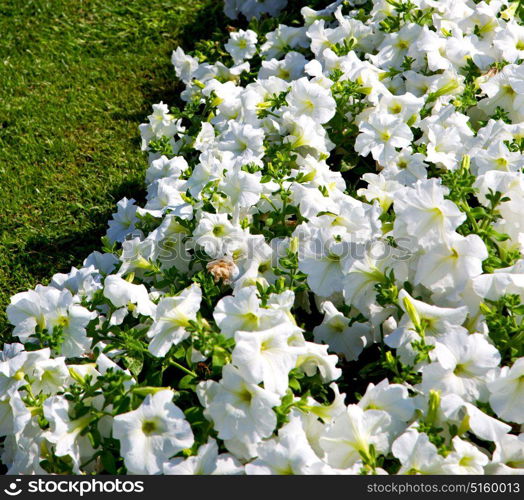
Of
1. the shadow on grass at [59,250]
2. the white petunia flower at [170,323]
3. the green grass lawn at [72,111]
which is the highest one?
the white petunia flower at [170,323]

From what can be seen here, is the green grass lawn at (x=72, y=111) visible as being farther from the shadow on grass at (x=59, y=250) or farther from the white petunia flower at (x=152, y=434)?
the white petunia flower at (x=152, y=434)

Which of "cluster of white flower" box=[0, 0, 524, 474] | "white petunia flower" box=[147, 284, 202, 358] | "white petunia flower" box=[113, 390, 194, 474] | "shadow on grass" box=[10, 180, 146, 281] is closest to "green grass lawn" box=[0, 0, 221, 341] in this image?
"shadow on grass" box=[10, 180, 146, 281]

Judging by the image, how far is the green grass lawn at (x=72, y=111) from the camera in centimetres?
338

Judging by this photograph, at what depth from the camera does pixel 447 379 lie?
1.91 metres

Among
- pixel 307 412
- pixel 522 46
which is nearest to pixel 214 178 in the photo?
pixel 307 412

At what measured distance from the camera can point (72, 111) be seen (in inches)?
161

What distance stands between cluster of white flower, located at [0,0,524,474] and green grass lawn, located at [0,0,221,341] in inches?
24.4

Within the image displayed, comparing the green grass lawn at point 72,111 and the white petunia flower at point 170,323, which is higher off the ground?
the white petunia flower at point 170,323

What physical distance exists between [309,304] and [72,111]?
229cm

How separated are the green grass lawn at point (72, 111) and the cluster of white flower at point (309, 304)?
62cm

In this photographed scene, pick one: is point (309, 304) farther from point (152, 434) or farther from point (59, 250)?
point (59, 250)

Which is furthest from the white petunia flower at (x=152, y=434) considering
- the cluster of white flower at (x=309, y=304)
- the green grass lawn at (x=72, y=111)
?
the green grass lawn at (x=72, y=111)

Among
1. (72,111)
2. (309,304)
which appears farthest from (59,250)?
(309,304)

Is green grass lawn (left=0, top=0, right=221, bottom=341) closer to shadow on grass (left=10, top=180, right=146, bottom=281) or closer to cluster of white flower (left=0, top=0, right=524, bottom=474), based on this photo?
shadow on grass (left=10, top=180, right=146, bottom=281)
